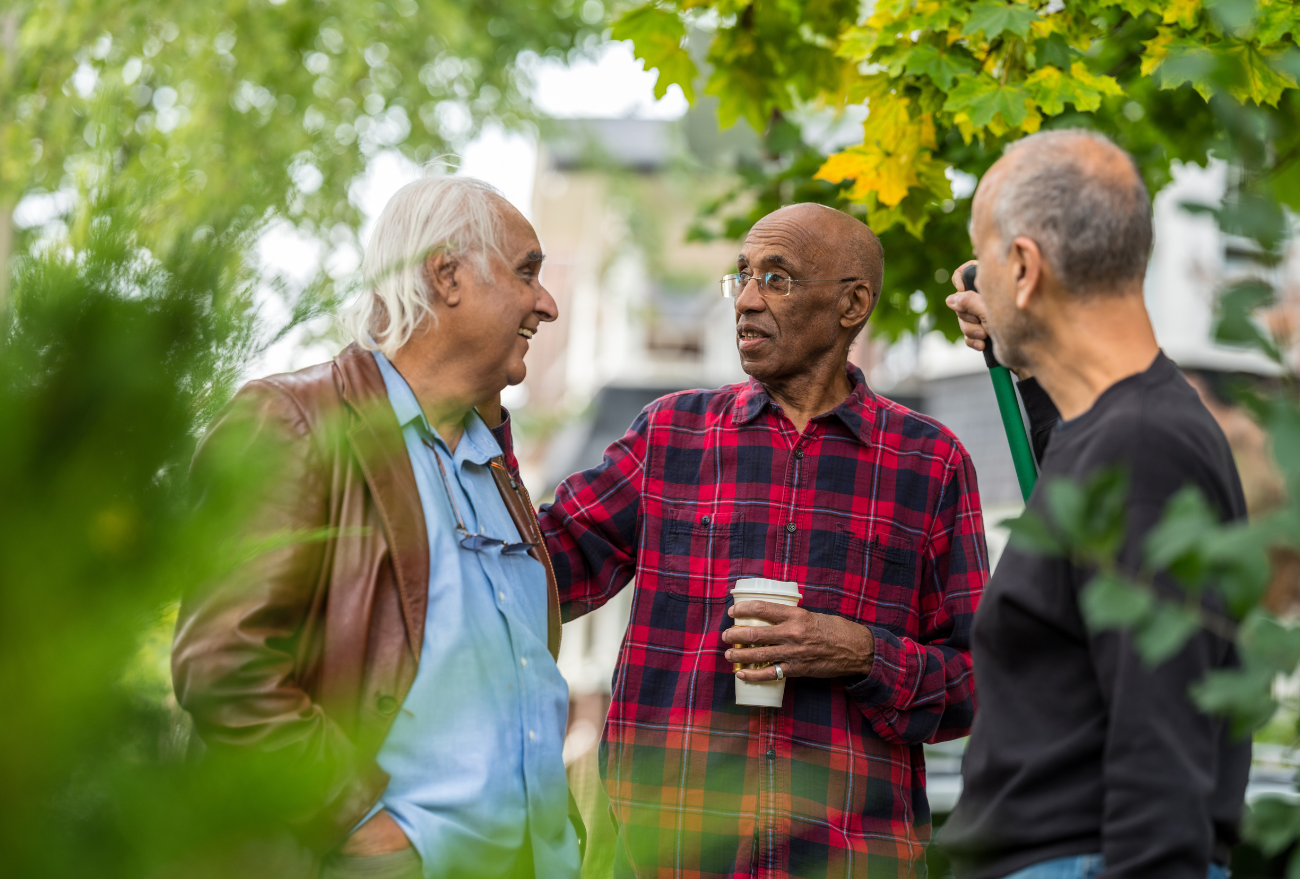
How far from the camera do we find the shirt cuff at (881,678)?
9.05 ft

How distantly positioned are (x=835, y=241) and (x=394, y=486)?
4.68 ft

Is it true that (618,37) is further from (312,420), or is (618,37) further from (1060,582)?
(1060,582)

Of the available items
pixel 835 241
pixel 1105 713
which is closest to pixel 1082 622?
pixel 1105 713

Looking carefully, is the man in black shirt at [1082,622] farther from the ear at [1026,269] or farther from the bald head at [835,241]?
the bald head at [835,241]

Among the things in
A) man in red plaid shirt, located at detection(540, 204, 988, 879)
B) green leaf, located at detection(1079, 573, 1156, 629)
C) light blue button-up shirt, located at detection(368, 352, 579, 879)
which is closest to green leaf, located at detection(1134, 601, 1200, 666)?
green leaf, located at detection(1079, 573, 1156, 629)

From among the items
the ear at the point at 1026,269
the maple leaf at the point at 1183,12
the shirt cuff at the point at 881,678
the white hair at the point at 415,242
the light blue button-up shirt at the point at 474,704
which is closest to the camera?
the ear at the point at 1026,269

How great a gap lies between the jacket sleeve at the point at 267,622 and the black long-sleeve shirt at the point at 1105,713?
906mm

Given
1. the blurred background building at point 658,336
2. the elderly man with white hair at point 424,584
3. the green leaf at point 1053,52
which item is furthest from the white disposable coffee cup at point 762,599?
the blurred background building at point 658,336

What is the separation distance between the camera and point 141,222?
0.95 meters

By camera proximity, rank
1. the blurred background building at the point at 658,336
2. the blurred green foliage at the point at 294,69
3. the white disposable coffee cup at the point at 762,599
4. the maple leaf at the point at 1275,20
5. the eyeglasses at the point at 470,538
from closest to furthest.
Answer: the eyeglasses at the point at 470,538, the white disposable coffee cup at the point at 762,599, the maple leaf at the point at 1275,20, the blurred green foliage at the point at 294,69, the blurred background building at the point at 658,336

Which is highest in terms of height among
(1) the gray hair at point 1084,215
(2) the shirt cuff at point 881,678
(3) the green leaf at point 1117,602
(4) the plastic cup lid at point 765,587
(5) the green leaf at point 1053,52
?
(5) the green leaf at point 1053,52

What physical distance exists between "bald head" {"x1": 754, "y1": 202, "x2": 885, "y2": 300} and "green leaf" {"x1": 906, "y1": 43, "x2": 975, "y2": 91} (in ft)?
1.45

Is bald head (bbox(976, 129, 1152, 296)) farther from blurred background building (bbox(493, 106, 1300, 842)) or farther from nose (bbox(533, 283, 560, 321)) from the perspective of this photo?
blurred background building (bbox(493, 106, 1300, 842))

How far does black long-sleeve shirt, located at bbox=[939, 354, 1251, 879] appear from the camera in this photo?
1589 millimetres
